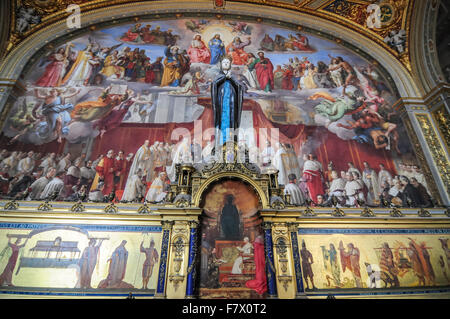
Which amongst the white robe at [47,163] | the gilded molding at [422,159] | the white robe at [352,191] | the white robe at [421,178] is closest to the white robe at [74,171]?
the white robe at [47,163]

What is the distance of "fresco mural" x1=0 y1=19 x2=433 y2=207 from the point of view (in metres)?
8.27

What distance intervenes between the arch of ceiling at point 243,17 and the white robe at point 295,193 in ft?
20.4

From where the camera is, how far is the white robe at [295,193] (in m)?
8.16

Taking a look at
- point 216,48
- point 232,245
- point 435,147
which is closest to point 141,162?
point 232,245

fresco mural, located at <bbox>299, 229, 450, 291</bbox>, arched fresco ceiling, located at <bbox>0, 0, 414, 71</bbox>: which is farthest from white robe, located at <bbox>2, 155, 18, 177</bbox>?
fresco mural, located at <bbox>299, 229, 450, 291</bbox>

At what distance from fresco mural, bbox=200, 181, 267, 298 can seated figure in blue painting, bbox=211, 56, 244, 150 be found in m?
1.80

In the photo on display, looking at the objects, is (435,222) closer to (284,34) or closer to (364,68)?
(364,68)

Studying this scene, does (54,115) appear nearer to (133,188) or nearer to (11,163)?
(11,163)

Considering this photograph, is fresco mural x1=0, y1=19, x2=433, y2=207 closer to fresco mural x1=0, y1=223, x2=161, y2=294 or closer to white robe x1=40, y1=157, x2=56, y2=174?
white robe x1=40, y1=157, x2=56, y2=174

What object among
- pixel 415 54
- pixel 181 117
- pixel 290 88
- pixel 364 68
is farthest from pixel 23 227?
pixel 415 54

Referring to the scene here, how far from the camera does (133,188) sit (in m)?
8.03

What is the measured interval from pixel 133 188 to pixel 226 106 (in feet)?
13.1

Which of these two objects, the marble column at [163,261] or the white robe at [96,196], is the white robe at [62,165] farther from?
the marble column at [163,261]

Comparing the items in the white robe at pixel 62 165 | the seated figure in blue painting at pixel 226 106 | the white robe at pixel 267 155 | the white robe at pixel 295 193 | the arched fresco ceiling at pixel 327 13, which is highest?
the arched fresco ceiling at pixel 327 13
